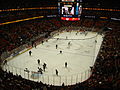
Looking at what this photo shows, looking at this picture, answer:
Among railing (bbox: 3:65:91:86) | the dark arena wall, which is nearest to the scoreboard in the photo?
the dark arena wall

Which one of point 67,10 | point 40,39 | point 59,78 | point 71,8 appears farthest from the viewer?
point 67,10

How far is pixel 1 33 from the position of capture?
1323 inches

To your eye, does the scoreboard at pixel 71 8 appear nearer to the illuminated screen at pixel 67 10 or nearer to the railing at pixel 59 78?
the illuminated screen at pixel 67 10

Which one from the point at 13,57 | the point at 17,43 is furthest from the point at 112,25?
the point at 13,57

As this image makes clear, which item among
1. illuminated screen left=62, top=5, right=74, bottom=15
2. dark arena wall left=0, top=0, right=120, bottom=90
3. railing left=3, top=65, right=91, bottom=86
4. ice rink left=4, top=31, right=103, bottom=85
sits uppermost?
illuminated screen left=62, top=5, right=74, bottom=15

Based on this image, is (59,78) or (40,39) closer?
(59,78)

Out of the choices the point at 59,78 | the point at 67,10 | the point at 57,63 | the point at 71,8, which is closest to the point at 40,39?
the point at 67,10

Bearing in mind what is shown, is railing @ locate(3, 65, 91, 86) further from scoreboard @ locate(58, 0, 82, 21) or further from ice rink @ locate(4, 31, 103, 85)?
scoreboard @ locate(58, 0, 82, 21)

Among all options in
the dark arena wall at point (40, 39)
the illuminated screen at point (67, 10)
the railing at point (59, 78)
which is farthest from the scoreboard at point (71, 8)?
the railing at point (59, 78)

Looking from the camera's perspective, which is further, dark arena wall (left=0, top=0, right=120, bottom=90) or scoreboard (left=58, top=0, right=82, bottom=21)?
scoreboard (left=58, top=0, right=82, bottom=21)

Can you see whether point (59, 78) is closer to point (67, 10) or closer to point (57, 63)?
Answer: point (57, 63)

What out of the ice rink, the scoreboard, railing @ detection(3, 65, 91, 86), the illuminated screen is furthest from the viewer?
the illuminated screen

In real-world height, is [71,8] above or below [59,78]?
above

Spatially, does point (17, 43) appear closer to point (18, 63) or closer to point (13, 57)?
point (13, 57)
